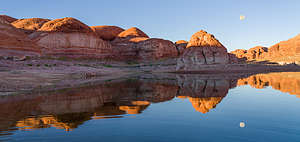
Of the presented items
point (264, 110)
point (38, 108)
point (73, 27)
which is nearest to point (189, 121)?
point (264, 110)

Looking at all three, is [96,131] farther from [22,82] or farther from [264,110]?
[22,82]

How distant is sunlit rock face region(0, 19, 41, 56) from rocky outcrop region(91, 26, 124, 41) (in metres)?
42.6

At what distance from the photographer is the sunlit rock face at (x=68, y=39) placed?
48250 mm

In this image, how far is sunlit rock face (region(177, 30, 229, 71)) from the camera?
43.7 metres

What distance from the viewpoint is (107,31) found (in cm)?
8406

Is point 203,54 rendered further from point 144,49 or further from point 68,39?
point 68,39

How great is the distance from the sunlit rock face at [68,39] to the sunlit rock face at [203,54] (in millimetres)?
29591

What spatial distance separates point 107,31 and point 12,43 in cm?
5381

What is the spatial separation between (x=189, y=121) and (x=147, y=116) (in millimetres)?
1333

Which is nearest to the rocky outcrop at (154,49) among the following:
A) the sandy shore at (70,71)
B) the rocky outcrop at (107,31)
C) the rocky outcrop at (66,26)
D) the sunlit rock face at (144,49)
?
the sunlit rock face at (144,49)

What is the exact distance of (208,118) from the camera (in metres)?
4.79

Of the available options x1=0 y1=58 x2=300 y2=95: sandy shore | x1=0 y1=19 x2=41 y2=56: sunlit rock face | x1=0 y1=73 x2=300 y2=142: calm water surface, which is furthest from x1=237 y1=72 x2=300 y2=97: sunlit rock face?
x1=0 y1=19 x2=41 y2=56: sunlit rock face

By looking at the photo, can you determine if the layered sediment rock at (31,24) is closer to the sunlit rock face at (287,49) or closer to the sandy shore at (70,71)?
the sandy shore at (70,71)

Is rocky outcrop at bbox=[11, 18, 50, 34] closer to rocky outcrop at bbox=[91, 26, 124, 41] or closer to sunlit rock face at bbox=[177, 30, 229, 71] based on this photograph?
rocky outcrop at bbox=[91, 26, 124, 41]
